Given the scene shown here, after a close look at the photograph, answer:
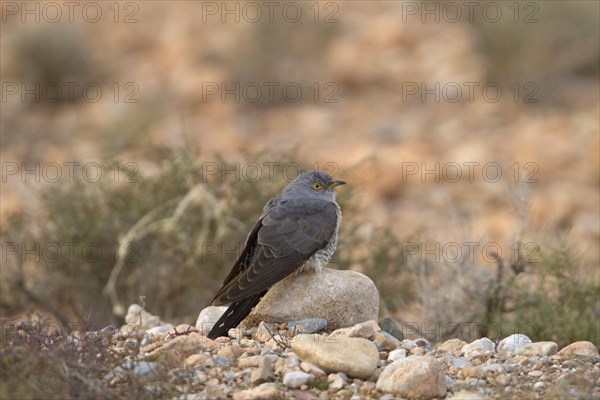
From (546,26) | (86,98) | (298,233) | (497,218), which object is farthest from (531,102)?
(298,233)

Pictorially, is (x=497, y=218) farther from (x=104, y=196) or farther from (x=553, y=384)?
(x=553, y=384)

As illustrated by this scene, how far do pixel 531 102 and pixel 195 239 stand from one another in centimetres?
896

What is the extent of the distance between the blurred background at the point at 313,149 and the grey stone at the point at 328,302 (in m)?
0.92

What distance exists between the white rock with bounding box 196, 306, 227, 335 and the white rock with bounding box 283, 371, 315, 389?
1446mm

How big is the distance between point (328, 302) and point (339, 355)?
1.17 meters

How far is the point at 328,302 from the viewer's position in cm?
599

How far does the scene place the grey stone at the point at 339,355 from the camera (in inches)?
189

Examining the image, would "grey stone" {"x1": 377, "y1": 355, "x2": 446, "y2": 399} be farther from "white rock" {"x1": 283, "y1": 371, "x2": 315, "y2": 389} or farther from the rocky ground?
"white rock" {"x1": 283, "y1": 371, "x2": 315, "y2": 389}

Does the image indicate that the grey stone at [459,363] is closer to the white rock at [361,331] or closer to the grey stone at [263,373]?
the white rock at [361,331]

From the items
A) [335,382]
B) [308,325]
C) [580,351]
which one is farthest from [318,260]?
[580,351]

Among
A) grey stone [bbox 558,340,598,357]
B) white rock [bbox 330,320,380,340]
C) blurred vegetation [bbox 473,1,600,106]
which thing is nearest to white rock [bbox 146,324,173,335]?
white rock [bbox 330,320,380,340]

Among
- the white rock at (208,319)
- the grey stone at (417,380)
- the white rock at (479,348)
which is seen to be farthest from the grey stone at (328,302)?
the grey stone at (417,380)

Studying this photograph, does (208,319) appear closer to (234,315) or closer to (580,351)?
(234,315)

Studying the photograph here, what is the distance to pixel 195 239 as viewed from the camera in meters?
8.66
